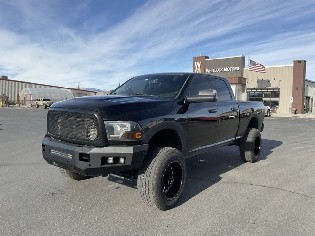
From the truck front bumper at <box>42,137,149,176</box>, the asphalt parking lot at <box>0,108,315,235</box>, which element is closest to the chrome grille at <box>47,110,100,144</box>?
the truck front bumper at <box>42,137,149,176</box>

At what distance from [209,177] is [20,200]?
3.17m

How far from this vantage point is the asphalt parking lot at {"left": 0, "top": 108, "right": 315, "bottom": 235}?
3.53m

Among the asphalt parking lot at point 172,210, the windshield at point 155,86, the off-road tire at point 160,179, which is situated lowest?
the asphalt parking lot at point 172,210

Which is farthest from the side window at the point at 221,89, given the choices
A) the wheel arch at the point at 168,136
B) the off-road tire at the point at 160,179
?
the off-road tire at the point at 160,179

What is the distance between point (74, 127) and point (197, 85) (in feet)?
7.56

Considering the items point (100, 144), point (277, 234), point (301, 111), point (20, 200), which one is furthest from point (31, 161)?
point (301, 111)

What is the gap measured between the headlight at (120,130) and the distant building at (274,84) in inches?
1381

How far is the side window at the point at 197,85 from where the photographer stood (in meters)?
5.09

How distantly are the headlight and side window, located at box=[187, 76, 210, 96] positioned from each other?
1.53 m

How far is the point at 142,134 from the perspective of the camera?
3855mm

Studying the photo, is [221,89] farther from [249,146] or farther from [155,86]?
[155,86]

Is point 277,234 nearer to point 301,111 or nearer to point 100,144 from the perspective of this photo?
point 100,144

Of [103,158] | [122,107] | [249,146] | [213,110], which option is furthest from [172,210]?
[249,146]

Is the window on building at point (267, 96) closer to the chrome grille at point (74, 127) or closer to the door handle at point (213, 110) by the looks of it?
the door handle at point (213, 110)
